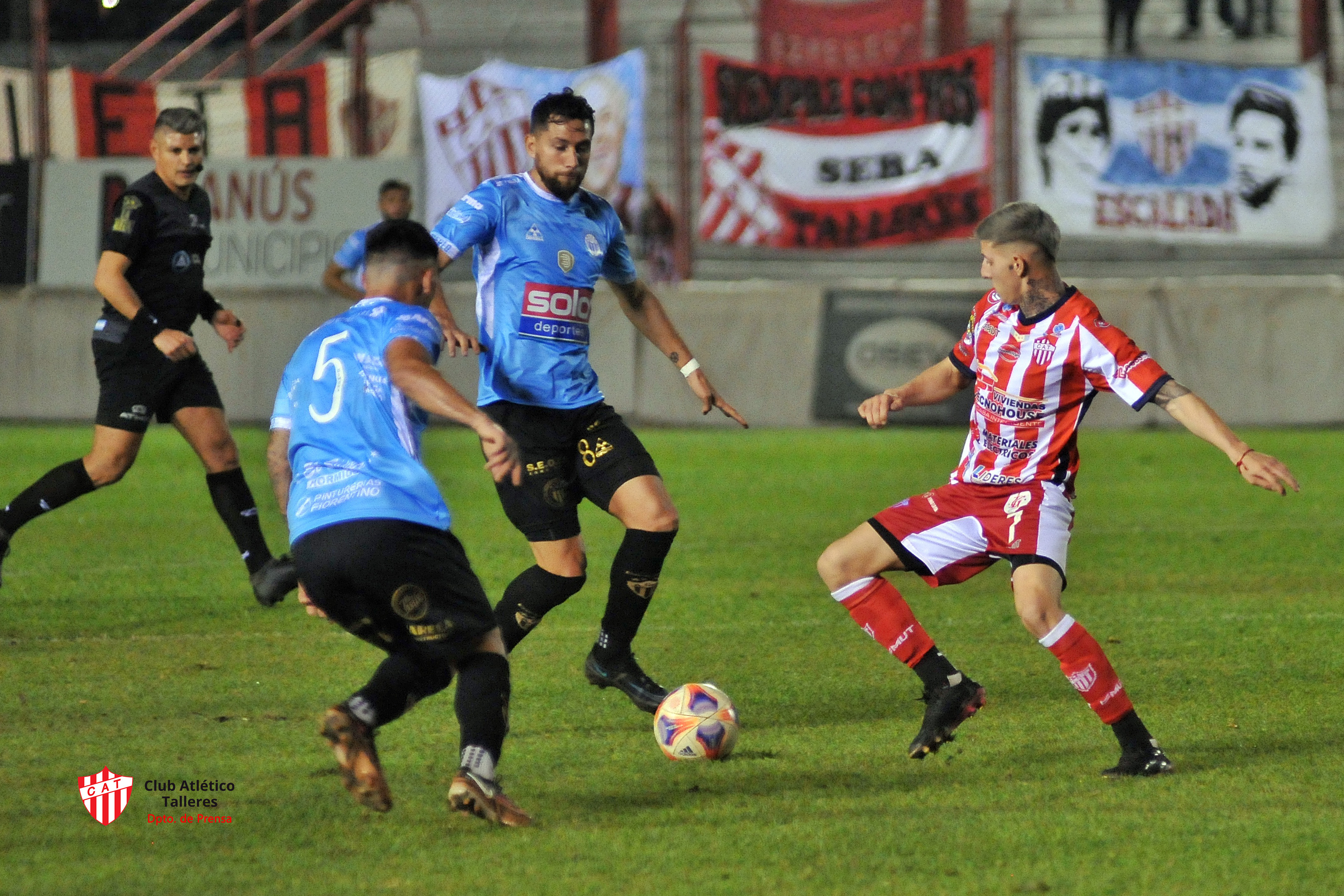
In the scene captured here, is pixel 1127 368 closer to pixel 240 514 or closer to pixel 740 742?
pixel 740 742

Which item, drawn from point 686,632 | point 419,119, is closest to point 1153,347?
point 419,119

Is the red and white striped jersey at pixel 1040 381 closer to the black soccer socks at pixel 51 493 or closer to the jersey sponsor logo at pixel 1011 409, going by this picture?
the jersey sponsor logo at pixel 1011 409

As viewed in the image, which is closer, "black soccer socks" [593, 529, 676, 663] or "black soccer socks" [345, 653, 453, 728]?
"black soccer socks" [345, 653, 453, 728]

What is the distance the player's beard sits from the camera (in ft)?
20.2

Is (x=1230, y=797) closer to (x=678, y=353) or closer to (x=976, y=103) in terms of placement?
(x=678, y=353)

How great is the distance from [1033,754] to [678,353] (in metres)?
2.12

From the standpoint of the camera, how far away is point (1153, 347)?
16906 millimetres

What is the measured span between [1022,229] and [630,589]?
1.90 meters

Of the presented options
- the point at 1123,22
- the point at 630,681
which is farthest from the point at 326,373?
the point at 1123,22


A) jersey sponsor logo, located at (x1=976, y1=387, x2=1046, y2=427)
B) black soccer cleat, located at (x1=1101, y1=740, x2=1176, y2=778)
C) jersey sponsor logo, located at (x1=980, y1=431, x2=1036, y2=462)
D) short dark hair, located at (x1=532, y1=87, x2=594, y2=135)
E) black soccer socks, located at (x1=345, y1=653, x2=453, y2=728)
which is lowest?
black soccer cleat, located at (x1=1101, y1=740, x2=1176, y2=778)

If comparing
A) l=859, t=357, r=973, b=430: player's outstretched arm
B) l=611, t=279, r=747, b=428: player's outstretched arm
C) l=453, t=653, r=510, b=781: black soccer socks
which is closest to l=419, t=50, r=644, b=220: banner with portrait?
l=611, t=279, r=747, b=428: player's outstretched arm

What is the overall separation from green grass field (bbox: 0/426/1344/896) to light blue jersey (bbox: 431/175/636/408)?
1.14 metres

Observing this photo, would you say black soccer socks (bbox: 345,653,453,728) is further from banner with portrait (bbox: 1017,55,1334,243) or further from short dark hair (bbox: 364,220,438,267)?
banner with portrait (bbox: 1017,55,1334,243)

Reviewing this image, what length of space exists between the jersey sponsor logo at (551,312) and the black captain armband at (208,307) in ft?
8.54
